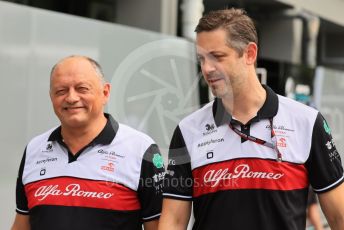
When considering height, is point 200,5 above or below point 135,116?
above

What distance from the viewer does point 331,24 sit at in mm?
13508

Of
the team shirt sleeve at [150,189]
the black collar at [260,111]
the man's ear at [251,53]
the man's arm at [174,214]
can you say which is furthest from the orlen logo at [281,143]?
the team shirt sleeve at [150,189]

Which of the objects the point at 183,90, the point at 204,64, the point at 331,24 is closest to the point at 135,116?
the point at 183,90

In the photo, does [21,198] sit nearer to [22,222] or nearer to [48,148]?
[22,222]

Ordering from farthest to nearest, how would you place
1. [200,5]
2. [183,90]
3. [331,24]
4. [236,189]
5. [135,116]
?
1. [331,24]
2. [200,5]
3. [183,90]
4. [135,116]
5. [236,189]

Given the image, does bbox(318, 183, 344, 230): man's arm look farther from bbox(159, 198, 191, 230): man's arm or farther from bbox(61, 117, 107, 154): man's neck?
bbox(61, 117, 107, 154): man's neck

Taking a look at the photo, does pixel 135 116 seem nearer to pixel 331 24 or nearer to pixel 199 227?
pixel 199 227

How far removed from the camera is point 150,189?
2.87 meters

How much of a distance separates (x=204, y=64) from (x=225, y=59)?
0.31 feet

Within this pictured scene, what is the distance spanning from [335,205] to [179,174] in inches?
28.3

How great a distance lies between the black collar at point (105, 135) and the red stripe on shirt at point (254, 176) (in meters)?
0.61

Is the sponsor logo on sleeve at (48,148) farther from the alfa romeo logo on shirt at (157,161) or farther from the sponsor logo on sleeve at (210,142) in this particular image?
the sponsor logo on sleeve at (210,142)

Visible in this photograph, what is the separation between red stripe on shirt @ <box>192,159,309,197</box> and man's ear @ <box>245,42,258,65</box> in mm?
454

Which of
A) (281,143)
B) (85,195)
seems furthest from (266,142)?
(85,195)
